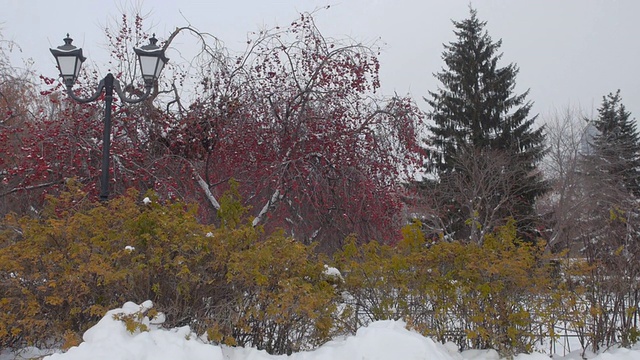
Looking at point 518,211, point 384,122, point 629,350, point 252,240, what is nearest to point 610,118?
point 518,211

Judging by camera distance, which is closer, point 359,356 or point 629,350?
point 359,356

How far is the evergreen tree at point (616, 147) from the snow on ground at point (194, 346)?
21898 millimetres

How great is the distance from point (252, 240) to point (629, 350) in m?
3.60

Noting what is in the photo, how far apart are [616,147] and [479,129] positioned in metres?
9.29

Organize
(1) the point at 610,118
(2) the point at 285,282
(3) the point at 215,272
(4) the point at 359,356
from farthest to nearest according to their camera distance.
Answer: (1) the point at 610,118 → (3) the point at 215,272 → (2) the point at 285,282 → (4) the point at 359,356

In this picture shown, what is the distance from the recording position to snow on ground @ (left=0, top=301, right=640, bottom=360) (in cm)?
327

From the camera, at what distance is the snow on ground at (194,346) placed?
327 centimetres

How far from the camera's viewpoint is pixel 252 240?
4316mm

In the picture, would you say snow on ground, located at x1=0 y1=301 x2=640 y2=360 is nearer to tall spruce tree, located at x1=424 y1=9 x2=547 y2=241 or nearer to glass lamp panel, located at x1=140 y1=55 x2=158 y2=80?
glass lamp panel, located at x1=140 y1=55 x2=158 y2=80

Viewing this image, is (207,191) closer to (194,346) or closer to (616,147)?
(194,346)

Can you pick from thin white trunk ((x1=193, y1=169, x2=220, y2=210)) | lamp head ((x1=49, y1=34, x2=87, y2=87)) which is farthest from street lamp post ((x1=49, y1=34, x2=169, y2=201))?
thin white trunk ((x1=193, y1=169, x2=220, y2=210))

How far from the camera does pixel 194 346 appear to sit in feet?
11.3

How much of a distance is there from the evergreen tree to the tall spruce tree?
551 cm

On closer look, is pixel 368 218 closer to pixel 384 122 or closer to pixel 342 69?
pixel 384 122
